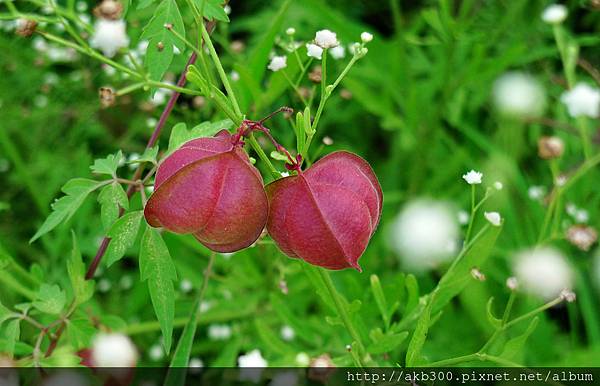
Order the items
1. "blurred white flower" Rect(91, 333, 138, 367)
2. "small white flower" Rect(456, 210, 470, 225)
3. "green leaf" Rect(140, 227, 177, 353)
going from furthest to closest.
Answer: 1. "small white flower" Rect(456, 210, 470, 225)
2. "blurred white flower" Rect(91, 333, 138, 367)
3. "green leaf" Rect(140, 227, 177, 353)

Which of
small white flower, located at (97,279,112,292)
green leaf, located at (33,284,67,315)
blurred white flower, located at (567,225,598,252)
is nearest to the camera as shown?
green leaf, located at (33,284,67,315)

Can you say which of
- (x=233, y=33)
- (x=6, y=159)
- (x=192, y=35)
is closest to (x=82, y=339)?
(x=192, y=35)

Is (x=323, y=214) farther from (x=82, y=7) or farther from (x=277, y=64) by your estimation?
(x=82, y=7)

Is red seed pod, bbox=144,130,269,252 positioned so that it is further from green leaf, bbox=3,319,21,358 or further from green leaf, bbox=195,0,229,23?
green leaf, bbox=3,319,21,358

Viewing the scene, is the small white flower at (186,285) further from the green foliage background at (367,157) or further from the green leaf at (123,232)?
the green leaf at (123,232)

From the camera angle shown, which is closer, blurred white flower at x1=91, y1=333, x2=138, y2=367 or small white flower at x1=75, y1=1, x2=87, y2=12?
blurred white flower at x1=91, y1=333, x2=138, y2=367

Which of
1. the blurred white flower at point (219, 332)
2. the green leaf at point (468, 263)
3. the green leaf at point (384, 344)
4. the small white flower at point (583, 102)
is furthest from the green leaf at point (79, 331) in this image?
the small white flower at point (583, 102)

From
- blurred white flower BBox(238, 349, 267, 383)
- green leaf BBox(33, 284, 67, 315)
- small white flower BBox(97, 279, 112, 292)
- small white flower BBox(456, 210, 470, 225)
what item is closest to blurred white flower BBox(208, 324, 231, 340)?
small white flower BBox(97, 279, 112, 292)

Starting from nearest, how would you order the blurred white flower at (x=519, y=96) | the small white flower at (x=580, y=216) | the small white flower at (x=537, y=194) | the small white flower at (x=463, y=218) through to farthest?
1. the small white flower at (x=463, y=218)
2. the small white flower at (x=580, y=216)
3. the small white flower at (x=537, y=194)
4. the blurred white flower at (x=519, y=96)
